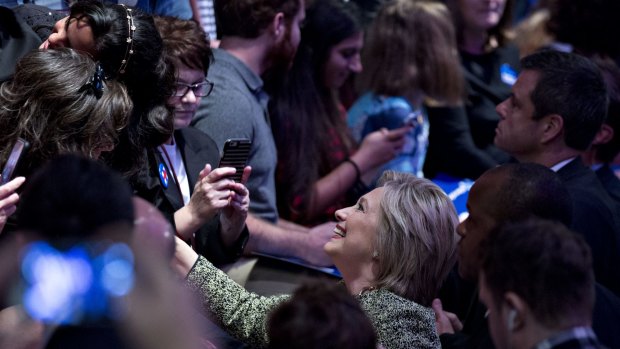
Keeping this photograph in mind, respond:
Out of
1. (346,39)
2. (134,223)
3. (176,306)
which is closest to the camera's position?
(176,306)

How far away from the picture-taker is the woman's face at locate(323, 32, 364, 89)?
5176 millimetres

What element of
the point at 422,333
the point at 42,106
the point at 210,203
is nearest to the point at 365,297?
the point at 422,333

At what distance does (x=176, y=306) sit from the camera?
1.84m

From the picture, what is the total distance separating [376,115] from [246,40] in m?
1.02

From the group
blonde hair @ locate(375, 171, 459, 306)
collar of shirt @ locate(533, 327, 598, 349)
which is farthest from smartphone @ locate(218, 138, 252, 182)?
collar of shirt @ locate(533, 327, 598, 349)

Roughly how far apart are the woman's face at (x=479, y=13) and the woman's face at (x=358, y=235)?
9.43ft

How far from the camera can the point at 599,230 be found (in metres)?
3.86

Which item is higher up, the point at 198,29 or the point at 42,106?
the point at 42,106

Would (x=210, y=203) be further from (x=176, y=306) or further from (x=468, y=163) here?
(x=468, y=163)

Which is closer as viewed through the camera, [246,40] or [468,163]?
[246,40]

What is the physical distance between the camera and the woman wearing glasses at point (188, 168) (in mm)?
3518

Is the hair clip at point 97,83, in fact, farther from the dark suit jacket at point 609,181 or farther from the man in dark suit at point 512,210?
the dark suit jacket at point 609,181

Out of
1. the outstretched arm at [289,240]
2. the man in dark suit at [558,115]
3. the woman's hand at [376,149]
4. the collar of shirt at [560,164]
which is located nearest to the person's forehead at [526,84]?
the man in dark suit at [558,115]

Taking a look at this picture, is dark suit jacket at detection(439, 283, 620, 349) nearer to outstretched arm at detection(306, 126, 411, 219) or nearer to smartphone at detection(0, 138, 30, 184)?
smartphone at detection(0, 138, 30, 184)
